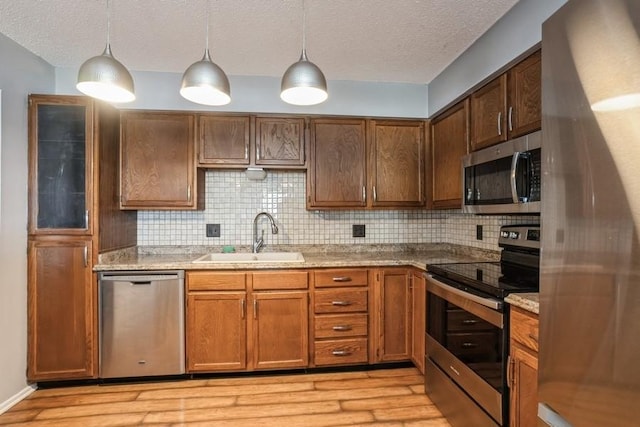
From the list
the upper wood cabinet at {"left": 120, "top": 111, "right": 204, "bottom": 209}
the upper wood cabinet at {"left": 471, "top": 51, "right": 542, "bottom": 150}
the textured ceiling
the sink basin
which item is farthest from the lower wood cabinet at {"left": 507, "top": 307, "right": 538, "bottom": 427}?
the upper wood cabinet at {"left": 120, "top": 111, "right": 204, "bottom": 209}

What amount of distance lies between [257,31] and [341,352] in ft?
7.64

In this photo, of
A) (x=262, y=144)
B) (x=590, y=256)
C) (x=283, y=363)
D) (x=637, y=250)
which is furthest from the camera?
(x=262, y=144)

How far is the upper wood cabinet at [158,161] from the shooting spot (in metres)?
2.72

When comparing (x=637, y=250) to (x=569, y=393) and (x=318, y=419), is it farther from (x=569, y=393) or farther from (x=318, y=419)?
(x=318, y=419)

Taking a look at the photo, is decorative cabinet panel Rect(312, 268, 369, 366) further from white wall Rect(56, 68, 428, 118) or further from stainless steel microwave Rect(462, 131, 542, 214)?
white wall Rect(56, 68, 428, 118)

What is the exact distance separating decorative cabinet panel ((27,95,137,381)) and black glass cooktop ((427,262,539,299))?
7.79 ft

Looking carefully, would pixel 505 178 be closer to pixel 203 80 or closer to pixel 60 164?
pixel 203 80

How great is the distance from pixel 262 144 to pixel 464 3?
1.69 meters

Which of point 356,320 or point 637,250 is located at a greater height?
point 637,250

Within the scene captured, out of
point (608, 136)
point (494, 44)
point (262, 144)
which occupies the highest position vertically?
point (494, 44)

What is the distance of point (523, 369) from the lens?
55.4 inches

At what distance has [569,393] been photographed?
0.97 meters

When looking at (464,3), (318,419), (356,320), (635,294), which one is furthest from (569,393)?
(464,3)

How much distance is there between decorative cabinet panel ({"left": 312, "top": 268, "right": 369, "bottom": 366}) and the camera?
8.50 ft
